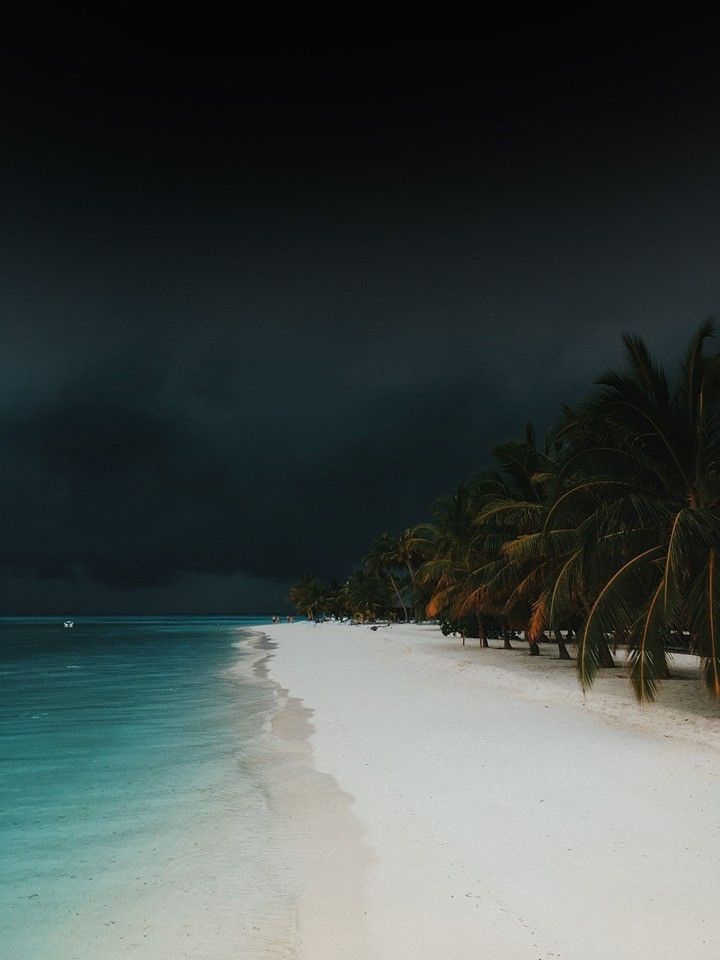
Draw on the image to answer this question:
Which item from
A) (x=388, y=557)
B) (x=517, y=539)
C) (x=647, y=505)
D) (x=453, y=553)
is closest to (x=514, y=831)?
(x=647, y=505)

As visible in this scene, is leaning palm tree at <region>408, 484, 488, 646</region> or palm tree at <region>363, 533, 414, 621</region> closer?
leaning palm tree at <region>408, 484, 488, 646</region>

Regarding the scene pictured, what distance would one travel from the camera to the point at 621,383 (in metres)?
12.3

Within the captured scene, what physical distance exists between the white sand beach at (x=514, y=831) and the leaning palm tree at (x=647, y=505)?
1770 millimetres

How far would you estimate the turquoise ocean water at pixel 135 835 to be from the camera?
215 inches

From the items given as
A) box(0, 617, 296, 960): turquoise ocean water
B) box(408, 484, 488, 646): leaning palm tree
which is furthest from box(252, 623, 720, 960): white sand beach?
box(408, 484, 488, 646): leaning palm tree

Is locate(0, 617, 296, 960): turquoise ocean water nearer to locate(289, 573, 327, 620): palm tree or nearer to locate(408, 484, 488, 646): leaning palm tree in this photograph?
locate(408, 484, 488, 646): leaning palm tree

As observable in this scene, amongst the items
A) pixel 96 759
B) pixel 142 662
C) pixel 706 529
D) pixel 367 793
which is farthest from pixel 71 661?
pixel 706 529

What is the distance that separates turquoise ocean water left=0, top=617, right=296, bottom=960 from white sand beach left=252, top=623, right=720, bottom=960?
0.81 metres

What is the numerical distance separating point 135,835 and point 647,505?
10.5 meters

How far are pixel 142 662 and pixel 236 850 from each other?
3406 cm

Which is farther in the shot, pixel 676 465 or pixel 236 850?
pixel 676 465

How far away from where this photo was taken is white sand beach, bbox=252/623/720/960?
4707 mm

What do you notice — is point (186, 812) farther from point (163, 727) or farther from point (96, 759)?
point (163, 727)

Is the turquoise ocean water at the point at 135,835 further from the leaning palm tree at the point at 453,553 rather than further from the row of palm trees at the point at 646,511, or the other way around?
the leaning palm tree at the point at 453,553
